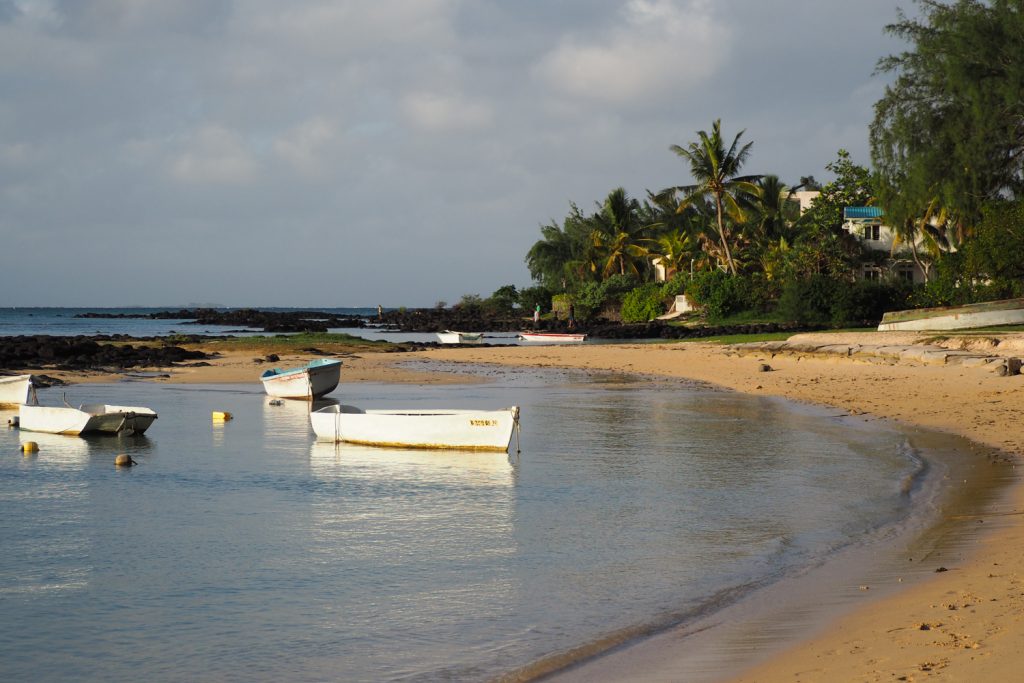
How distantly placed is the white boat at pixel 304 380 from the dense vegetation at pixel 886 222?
28.1 meters

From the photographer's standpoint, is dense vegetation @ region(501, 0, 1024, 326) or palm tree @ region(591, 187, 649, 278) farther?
palm tree @ region(591, 187, 649, 278)

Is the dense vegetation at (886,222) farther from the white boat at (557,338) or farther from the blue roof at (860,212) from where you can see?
the white boat at (557,338)

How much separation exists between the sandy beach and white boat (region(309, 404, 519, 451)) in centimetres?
893

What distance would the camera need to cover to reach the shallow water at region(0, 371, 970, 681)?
Result: 8.59 m

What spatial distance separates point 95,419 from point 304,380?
30.7 ft

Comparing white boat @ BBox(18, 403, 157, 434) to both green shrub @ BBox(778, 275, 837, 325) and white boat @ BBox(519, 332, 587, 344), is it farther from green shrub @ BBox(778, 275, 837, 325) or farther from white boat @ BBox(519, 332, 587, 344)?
green shrub @ BBox(778, 275, 837, 325)

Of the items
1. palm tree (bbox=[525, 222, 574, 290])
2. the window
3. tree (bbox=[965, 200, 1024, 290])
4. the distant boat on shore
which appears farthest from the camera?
palm tree (bbox=[525, 222, 574, 290])

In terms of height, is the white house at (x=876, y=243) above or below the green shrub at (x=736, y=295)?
above

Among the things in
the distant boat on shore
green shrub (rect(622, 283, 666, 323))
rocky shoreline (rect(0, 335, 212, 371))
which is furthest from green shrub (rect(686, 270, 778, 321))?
rocky shoreline (rect(0, 335, 212, 371))

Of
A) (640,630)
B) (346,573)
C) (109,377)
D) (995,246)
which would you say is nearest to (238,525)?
(346,573)

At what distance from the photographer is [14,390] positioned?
27.2 metres

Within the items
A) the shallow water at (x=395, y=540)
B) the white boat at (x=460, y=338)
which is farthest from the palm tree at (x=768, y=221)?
the shallow water at (x=395, y=540)

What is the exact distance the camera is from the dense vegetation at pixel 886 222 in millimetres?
43000

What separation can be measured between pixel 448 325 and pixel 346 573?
81.0 meters
